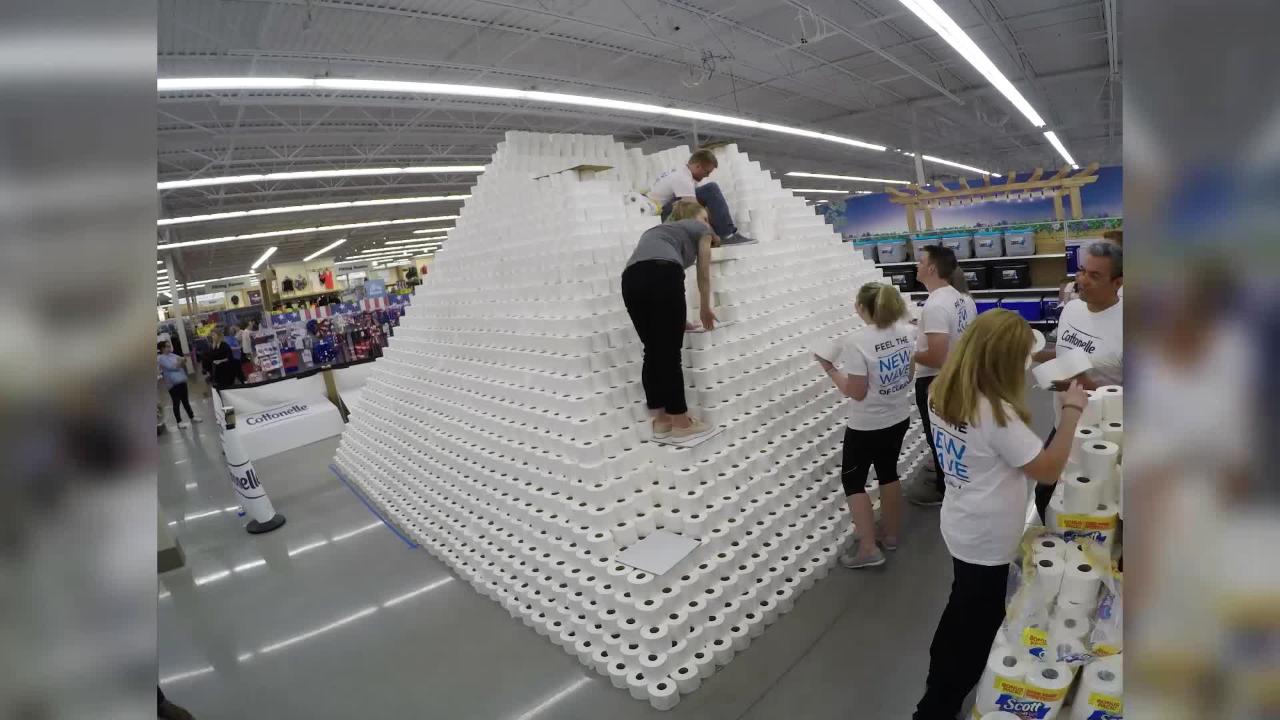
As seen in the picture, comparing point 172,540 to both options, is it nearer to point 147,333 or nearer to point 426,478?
point 426,478

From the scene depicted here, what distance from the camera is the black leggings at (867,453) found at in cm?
309

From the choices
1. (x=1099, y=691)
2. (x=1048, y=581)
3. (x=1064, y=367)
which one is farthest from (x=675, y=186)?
(x=1099, y=691)

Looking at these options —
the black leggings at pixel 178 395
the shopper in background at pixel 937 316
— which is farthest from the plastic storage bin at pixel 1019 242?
the black leggings at pixel 178 395

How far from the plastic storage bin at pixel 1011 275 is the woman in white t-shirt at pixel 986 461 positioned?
6535 millimetres

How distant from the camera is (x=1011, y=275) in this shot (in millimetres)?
7457

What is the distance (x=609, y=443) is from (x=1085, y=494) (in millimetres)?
2130

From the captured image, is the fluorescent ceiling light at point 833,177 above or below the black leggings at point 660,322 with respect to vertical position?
above

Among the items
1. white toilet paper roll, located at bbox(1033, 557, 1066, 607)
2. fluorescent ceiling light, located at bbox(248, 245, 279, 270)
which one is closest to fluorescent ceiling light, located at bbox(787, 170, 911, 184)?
fluorescent ceiling light, located at bbox(248, 245, 279, 270)

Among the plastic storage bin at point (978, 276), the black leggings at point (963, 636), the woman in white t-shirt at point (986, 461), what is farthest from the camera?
the plastic storage bin at point (978, 276)

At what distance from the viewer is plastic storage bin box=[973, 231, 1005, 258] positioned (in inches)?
297

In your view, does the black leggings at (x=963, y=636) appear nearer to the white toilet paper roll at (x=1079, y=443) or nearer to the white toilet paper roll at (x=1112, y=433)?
the white toilet paper roll at (x=1079, y=443)

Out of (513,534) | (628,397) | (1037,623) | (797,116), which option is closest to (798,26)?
(797,116)

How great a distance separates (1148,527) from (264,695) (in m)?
3.63

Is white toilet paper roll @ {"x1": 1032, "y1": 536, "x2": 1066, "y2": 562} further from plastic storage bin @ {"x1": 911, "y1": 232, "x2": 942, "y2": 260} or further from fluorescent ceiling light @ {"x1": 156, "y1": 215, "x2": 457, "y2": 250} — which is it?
fluorescent ceiling light @ {"x1": 156, "y1": 215, "x2": 457, "y2": 250}
